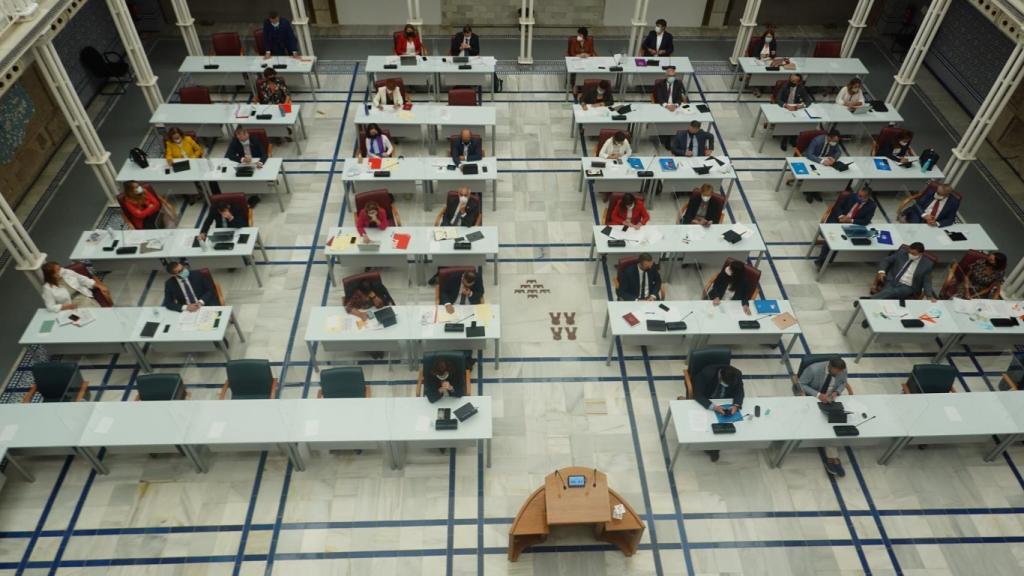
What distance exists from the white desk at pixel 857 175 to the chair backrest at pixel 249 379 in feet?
30.8

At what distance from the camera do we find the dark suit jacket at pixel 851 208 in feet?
35.7

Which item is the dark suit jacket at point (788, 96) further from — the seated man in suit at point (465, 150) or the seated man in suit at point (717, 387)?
the seated man in suit at point (717, 387)

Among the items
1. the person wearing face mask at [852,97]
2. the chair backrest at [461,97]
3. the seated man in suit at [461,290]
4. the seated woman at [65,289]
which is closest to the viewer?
the seated woman at [65,289]

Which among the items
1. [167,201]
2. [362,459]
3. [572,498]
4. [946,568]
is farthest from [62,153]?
[946,568]

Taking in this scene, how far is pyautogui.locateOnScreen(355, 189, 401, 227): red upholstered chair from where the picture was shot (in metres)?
11.0

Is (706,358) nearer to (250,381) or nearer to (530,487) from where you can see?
(530,487)

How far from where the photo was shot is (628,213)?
36.0ft

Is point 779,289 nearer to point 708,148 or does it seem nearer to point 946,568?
point 708,148

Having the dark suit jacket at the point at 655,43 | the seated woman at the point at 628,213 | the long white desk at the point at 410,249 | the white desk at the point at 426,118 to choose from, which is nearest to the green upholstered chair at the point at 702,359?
the seated woman at the point at 628,213

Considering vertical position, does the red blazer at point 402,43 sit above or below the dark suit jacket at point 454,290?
above

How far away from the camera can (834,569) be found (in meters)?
7.93

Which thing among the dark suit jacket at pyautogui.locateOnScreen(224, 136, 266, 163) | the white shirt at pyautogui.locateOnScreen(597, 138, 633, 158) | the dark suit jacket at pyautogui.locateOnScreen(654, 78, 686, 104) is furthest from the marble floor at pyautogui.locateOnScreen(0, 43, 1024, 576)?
the dark suit jacket at pyautogui.locateOnScreen(654, 78, 686, 104)

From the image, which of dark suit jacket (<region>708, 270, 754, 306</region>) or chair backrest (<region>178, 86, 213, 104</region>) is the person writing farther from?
chair backrest (<region>178, 86, 213, 104</region>)

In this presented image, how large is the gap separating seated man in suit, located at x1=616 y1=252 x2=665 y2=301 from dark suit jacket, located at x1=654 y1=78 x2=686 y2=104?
5.34m
